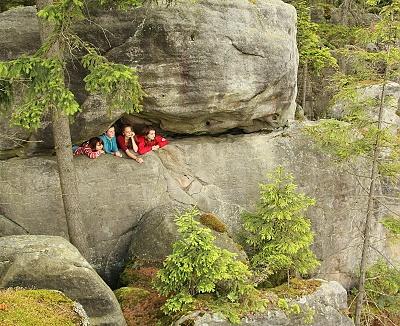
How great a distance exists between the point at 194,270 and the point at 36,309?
131 inches

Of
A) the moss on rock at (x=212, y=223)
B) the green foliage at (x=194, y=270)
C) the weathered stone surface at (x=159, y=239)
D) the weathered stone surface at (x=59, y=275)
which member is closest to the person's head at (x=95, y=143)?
the weathered stone surface at (x=159, y=239)

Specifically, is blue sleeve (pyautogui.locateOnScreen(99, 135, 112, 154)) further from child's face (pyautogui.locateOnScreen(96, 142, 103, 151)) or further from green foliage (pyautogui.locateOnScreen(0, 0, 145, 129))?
green foliage (pyautogui.locateOnScreen(0, 0, 145, 129))

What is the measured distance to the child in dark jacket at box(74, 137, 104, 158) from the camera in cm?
1357

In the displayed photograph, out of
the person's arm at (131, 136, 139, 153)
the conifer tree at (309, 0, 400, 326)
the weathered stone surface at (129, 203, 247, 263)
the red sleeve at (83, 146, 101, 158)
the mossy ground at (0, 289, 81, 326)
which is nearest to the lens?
the mossy ground at (0, 289, 81, 326)

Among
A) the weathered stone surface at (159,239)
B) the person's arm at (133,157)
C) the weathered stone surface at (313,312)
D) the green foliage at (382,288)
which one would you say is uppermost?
the person's arm at (133,157)

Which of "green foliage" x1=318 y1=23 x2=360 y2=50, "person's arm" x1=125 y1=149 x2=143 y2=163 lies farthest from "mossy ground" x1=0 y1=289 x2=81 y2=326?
"green foliage" x1=318 y1=23 x2=360 y2=50

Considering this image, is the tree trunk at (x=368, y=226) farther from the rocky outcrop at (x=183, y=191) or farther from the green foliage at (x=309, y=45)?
the green foliage at (x=309, y=45)

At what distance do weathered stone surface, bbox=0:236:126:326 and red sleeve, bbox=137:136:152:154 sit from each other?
5.11m

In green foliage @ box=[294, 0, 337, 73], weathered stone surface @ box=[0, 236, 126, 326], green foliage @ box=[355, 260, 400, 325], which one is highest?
green foliage @ box=[294, 0, 337, 73]

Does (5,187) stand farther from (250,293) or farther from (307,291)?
(307,291)

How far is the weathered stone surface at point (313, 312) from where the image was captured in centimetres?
988

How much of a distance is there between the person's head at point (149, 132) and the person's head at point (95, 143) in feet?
4.93

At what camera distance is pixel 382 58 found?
35.6ft

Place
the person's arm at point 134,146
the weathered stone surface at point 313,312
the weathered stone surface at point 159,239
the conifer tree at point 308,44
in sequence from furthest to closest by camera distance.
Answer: the conifer tree at point 308,44 → the person's arm at point 134,146 → the weathered stone surface at point 159,239 → the weathered stone surface at point 313,312
